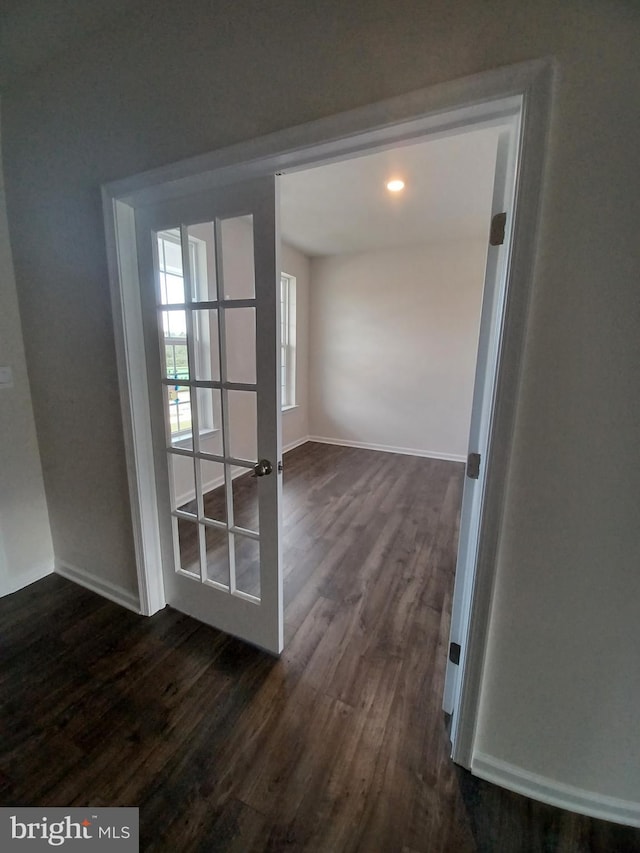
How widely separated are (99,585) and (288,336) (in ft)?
11.8

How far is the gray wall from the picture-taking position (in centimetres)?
82

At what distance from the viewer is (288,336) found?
4.77 meters

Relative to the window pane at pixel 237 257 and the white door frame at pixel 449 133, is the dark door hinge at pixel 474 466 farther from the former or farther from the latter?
the window pane at pixel 237 257

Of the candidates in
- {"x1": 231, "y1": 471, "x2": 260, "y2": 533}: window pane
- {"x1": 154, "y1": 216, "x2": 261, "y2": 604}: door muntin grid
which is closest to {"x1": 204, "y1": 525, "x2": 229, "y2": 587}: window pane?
{"x1": 154, "y1": 216, "x2": 261, "y2": 604}: door muntin grid

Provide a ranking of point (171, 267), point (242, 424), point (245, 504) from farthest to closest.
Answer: point (242, 424) → point (245, 504) → point (171, 267)

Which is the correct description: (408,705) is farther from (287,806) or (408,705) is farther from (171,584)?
(171,584)

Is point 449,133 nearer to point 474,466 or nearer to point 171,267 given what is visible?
point 474,466

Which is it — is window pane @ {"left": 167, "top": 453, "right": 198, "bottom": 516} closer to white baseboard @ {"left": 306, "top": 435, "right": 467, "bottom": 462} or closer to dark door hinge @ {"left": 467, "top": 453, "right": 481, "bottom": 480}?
dark door hinge @ {"left": 467, "top": 453, "right": 481, "bottom": 480}

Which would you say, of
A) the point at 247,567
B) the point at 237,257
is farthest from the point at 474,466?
the point at 237,257

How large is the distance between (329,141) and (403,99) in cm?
23

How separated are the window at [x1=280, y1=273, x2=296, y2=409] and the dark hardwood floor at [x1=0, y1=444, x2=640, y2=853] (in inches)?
121

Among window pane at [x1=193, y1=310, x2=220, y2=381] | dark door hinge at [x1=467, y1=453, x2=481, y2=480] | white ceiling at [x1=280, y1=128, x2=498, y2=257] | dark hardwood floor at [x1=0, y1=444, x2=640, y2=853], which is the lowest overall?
dark hardwood floor at [x1=0, y1=444, x2=640, y2=853]

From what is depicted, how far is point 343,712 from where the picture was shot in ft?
4.53

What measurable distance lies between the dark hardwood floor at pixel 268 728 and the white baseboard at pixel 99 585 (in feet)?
0.15
